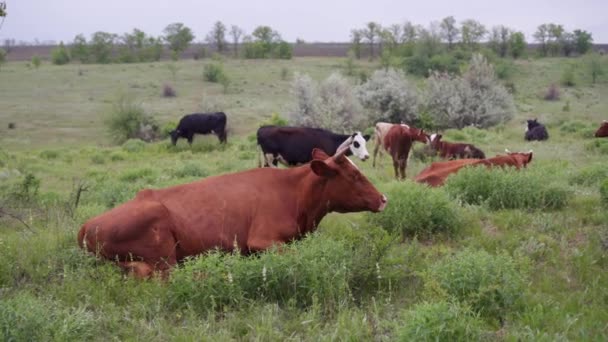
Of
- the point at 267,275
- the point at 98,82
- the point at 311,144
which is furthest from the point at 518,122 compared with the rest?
the point at 98,82

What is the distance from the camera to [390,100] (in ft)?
117

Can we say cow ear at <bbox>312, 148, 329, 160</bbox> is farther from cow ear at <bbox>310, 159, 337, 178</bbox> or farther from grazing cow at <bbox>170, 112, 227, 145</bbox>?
A: grazing cow at <bbox>170, 112, 227, 145</bbox>

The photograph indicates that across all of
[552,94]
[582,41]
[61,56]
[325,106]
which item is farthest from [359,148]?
[582,41]

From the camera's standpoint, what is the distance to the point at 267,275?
15.6 ft

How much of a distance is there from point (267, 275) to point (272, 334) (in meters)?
0.75

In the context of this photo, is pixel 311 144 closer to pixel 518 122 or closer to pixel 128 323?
pixel 128 323

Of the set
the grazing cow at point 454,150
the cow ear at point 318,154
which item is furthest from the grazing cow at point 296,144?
the cow ear at point 318,154

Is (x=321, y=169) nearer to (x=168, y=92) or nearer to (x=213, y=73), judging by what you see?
(x=168, y=92)

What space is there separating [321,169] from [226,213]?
1.11 m

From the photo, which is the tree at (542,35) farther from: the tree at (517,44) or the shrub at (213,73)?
the shrub at (213,73)

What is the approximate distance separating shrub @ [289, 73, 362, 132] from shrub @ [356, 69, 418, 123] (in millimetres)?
1062

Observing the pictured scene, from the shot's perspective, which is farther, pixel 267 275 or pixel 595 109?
pixel 595 109

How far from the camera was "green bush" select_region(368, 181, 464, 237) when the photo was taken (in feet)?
21.9

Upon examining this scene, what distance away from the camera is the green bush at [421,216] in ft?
21.9
